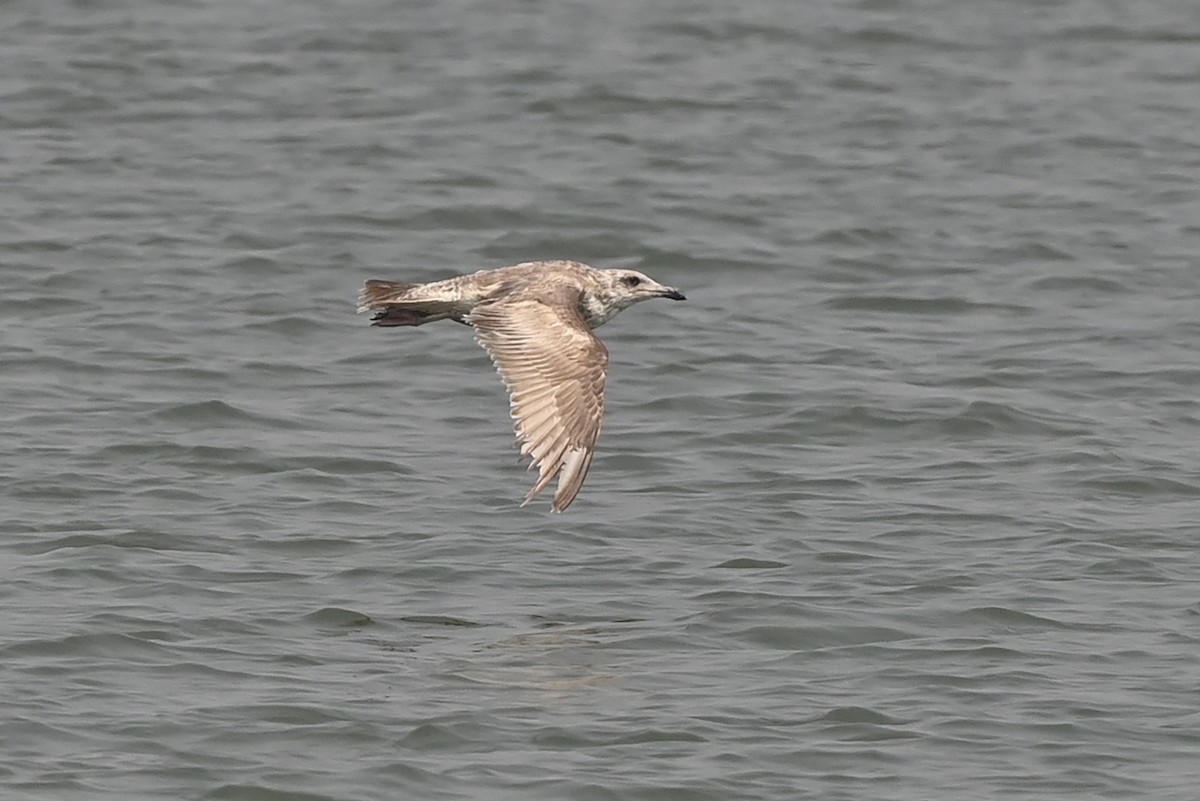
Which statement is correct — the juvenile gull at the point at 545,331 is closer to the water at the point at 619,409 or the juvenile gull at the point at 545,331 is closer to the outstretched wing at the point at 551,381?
the outstretched wing at the point at 551,381

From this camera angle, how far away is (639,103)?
63.4 feet

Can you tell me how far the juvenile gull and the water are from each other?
82 cm

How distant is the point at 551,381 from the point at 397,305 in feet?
4.00

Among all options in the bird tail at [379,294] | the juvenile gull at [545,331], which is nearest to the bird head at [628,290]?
the juvenile gull at [545,331]

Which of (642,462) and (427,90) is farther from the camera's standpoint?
(427,90)

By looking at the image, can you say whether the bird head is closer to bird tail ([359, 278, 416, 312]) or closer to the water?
bird tail ([359, 278, 416, 312])

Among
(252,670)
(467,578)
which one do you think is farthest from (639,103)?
(252,670)

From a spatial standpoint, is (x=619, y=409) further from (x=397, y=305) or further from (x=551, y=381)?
(x=551, y=381)

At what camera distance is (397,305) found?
10258 mm

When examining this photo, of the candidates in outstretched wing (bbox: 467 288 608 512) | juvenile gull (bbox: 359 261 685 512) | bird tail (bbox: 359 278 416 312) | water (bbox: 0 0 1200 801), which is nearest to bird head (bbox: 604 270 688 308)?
juvenile gull (bbox: 359 261 685 512)

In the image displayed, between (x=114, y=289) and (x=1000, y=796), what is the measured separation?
26.4ft

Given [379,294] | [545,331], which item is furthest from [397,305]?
[545,331]

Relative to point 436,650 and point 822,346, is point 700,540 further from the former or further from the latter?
point 822,346

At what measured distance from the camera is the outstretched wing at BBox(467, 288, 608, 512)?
9125mm
